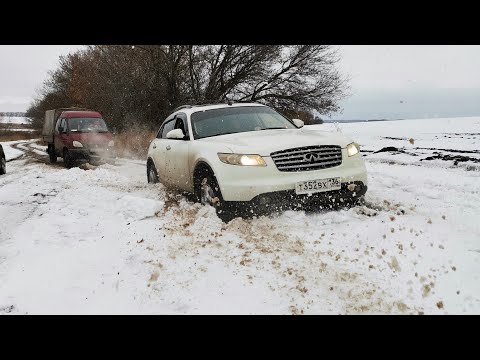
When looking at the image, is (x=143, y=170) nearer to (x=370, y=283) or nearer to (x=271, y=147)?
(x=271, y=147)

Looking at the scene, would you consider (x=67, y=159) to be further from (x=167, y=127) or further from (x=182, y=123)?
(x=182, y=123)

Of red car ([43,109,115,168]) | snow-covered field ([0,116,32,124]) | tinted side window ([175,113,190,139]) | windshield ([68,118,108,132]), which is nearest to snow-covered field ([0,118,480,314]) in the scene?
tinted side window ([175,113,190,139])


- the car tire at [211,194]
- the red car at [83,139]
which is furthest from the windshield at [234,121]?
the red car at [83,139]

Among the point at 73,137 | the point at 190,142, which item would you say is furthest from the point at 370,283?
the point at 73,137

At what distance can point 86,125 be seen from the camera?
17188 millimetres

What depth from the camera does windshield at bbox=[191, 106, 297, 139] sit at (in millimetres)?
6988

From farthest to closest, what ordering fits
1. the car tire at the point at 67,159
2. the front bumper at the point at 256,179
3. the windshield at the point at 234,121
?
the car tire at the point at 67,159, the windshield at the point at 234,121, the front bumper at the point at 256,179

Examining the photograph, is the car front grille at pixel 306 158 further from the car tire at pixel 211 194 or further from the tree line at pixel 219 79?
the tree line at pixel 219 79

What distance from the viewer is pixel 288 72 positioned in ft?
81.0

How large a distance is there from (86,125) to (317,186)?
13829 mm

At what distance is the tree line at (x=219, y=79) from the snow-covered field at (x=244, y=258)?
17.7 meters

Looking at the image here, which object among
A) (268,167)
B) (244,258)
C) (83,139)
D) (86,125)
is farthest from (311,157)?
(86,125)

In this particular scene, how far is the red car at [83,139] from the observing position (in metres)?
16.4

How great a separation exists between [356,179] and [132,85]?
20.7 meters
